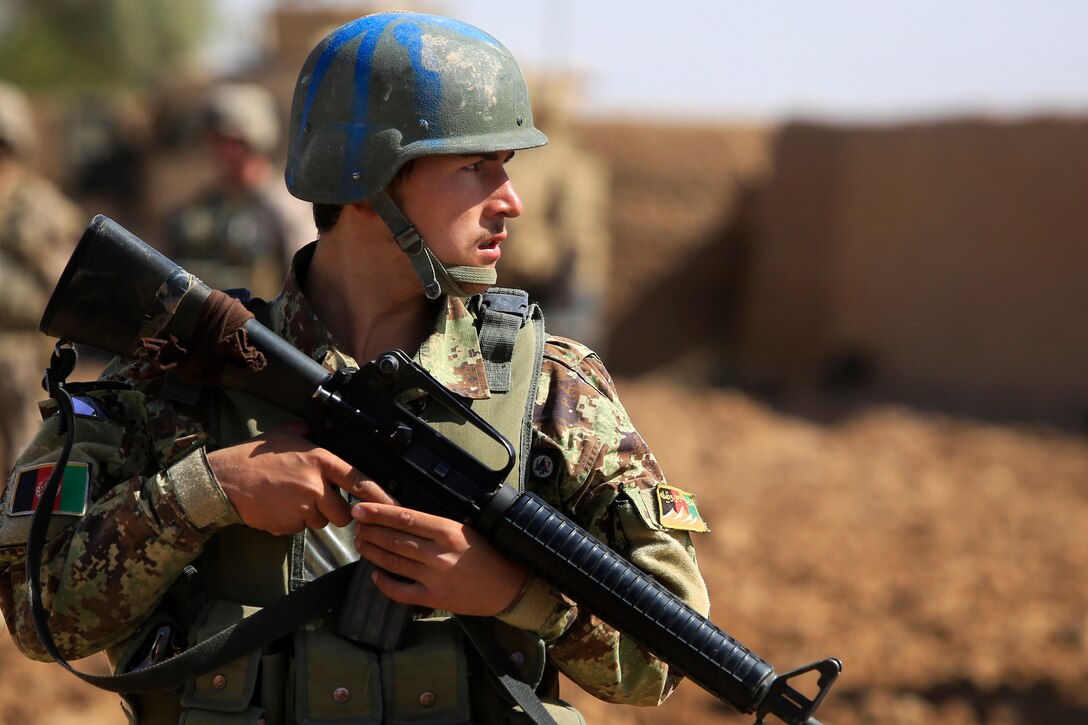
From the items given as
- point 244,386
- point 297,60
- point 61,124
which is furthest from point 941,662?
point 61,124

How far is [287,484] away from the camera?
2002mm

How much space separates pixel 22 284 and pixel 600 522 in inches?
197

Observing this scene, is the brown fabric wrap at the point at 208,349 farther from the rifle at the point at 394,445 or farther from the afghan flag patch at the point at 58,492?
the afghan flag patch at the point at 58,492

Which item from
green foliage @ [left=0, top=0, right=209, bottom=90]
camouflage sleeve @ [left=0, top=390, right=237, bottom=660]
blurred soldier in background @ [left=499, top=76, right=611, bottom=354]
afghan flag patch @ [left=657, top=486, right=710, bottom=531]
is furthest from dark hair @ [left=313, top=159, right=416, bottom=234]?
green foliage @ [left=0, top=0, right=209, bottom=90]

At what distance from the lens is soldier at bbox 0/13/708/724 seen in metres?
2.03

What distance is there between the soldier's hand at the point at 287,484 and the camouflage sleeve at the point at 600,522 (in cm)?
28

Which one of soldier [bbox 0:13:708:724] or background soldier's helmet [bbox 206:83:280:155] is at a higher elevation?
soldier [bbox 0:13:708:724]

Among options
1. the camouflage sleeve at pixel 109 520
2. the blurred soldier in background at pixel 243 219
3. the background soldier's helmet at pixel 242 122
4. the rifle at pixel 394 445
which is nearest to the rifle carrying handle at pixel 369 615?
the rifle at pixel 394 445

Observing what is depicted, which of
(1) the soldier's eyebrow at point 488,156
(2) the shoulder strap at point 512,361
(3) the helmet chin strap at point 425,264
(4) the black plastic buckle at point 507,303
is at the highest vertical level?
(1) the soldier's eyebrow at point 488,156

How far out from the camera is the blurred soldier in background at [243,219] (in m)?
6.35

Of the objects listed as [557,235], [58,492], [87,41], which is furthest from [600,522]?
[87,41]

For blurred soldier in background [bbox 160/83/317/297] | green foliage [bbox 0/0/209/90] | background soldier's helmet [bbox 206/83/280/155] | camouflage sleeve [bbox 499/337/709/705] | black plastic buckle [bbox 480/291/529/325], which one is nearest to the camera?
camouflage sleeve [bbox 499/337/709/705]

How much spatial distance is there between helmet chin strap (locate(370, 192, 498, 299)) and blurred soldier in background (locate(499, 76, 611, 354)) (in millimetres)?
10534

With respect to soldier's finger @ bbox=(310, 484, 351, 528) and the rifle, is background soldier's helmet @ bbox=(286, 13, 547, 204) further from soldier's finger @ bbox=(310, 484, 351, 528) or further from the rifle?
soldier's finger @ bbox=(310, 484, 351, 528)
